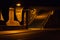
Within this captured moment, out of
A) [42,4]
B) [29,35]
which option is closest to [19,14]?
[42,4]

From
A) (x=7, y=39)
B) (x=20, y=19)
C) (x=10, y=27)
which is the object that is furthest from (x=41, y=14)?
(x=7, y=39)

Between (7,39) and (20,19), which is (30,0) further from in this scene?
(7,39)

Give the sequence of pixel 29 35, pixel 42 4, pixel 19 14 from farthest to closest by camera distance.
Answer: pixel 42 4 → pixel 19 14 → pixel 29 35

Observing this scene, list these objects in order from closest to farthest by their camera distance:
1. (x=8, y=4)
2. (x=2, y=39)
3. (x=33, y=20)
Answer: (x=2, y=39), (x=8, y=4), (x=33, y=20)

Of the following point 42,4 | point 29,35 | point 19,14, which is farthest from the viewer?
point 42,4

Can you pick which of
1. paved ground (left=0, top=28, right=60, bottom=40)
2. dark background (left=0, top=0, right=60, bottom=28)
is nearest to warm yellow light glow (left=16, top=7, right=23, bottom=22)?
dark background (left=0, top=0, right=60, bottom=28)

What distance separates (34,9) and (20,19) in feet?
21.5

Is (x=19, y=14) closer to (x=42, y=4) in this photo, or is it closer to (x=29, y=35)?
(x=42, y=4)

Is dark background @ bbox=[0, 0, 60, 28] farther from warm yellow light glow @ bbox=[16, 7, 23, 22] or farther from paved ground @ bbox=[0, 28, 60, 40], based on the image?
paved ground @ bbox=[0, 28, 60, 40]

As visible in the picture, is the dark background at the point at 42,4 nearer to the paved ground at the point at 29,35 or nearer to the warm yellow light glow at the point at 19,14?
the warm yellow light glow at the point at 19,14

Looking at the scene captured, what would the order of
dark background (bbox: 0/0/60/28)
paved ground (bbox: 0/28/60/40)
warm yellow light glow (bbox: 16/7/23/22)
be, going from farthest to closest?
dark background (bbox: 0/0/60/28) → warm yellow light glow (bbox: 16/7/23/22) → paved ground (bbox: 0/28/60/40)

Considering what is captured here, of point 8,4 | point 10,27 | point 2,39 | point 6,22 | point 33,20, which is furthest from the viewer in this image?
point 33,20

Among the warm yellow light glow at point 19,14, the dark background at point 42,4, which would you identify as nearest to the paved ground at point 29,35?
the warm yellow light glow at point 19,14

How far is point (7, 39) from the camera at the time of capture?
22.3 meters
